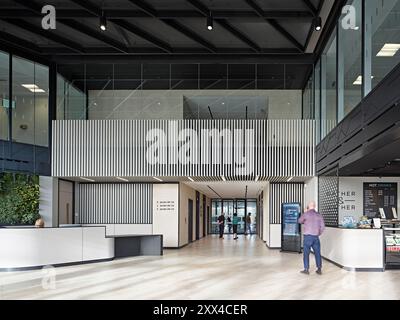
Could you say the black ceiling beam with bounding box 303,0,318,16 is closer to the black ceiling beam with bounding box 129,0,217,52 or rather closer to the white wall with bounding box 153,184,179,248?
the black ceiling beam with bounding box 129,0,217,52

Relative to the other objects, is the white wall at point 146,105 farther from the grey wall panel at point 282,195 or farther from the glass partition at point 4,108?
the grey wall panel at point 282,195

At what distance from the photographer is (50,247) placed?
11727 mm

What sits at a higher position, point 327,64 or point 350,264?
point 327,64

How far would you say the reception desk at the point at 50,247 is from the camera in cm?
1127

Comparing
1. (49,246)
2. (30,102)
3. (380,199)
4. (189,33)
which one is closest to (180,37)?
(189,33)

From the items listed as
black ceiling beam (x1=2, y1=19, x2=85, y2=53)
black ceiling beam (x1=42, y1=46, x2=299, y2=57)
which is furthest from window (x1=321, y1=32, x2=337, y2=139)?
black ceiling beam (x1=2, y1=19, x2=85, y2=53)

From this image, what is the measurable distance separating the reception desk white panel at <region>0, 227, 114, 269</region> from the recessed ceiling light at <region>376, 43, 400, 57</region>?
767cm

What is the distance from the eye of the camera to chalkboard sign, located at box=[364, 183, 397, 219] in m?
15.0

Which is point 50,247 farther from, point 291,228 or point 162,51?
point 291,228

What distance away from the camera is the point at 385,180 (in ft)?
49.7

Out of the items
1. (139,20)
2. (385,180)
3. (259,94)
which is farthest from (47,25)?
(385,180)
